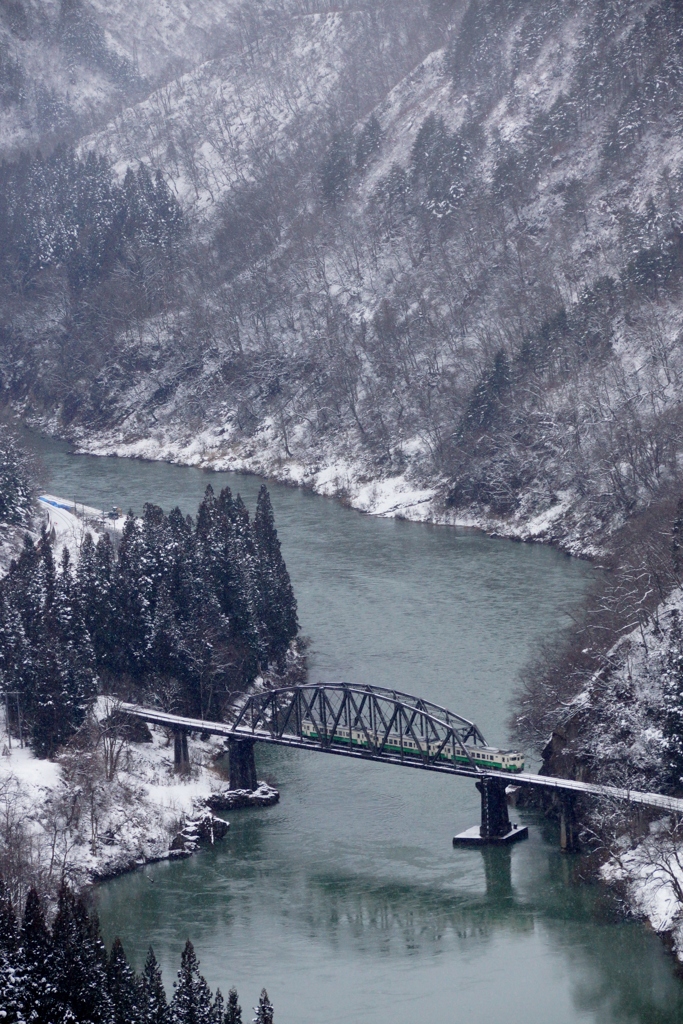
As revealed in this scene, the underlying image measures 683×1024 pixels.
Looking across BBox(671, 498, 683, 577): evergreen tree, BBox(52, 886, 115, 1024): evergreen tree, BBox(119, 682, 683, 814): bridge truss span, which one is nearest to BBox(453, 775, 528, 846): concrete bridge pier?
BBox(119, 682, 683, 814): bridge truss span

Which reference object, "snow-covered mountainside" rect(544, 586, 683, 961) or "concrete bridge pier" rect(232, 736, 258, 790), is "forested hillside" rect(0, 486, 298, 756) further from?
"snow-covered mountainside" rect(544, 586, 683, 961)

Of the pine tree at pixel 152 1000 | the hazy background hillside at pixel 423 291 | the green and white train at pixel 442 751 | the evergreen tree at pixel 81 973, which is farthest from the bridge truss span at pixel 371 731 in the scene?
the hazy background hillside at pixel 423 291

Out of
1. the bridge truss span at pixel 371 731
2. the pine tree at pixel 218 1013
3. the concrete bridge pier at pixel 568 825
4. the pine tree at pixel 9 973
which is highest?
the bridge truss span at pixel 371 731

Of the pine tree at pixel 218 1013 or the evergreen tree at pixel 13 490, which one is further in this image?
the evergreen tree at pixel 13 490

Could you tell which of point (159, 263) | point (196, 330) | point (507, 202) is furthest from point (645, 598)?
point (159, 263)

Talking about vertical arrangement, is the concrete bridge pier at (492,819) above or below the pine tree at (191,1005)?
above

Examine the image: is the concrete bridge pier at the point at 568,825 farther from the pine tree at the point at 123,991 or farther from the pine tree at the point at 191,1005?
the pine tree at the point at 123,991

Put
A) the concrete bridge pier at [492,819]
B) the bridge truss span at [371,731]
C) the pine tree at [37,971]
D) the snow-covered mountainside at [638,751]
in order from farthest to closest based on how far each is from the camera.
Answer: the bridge truss span at [371,731], the concrete bridge pier at [492,819], the snow-covered mountainside at [638,751], the pine tree at [37,971]
